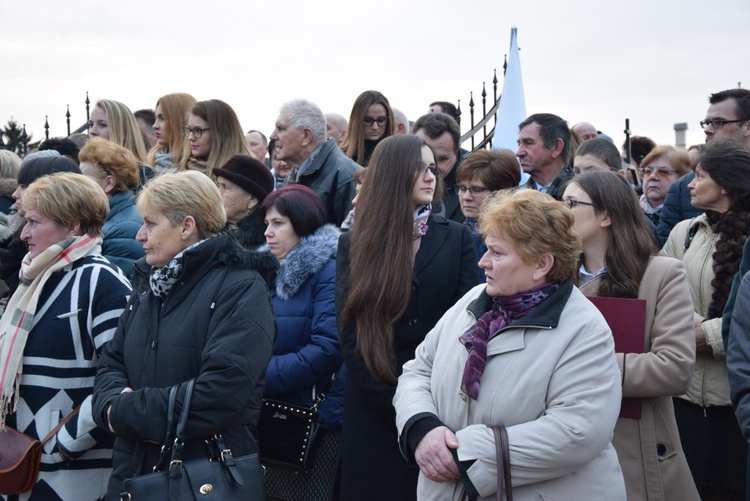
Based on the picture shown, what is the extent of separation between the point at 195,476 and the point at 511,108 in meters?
7.13

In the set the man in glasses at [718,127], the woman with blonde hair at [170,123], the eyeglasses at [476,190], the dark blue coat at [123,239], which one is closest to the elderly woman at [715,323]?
the man in glasses at [718,127]

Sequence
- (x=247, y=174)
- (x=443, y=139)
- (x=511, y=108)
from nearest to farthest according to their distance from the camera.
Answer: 1. (x=247, y=174)
2. (x=443, y=139)
3. (x=511, y=108)

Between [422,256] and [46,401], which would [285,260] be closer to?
[422,256]

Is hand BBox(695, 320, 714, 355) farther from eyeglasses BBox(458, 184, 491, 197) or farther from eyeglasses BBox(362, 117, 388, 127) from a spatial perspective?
eyeglasses BBox(362, 117, 388, 127)

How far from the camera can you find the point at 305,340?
459 cm

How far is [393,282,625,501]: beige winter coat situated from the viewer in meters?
2.82

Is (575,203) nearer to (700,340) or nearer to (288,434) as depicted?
(700,340)

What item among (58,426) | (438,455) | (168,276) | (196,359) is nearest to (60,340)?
(58,426)

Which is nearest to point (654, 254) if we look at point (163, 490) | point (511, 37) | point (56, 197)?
point (163, 490)

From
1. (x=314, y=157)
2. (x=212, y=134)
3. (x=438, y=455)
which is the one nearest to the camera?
(x=438, y=455)

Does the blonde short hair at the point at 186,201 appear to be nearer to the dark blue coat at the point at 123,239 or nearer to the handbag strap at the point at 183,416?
the handbag strap at the point at 183,416

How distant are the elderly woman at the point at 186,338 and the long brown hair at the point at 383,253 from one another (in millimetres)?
440

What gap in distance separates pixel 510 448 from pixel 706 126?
393 centimetres

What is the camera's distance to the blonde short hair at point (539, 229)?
305cm
